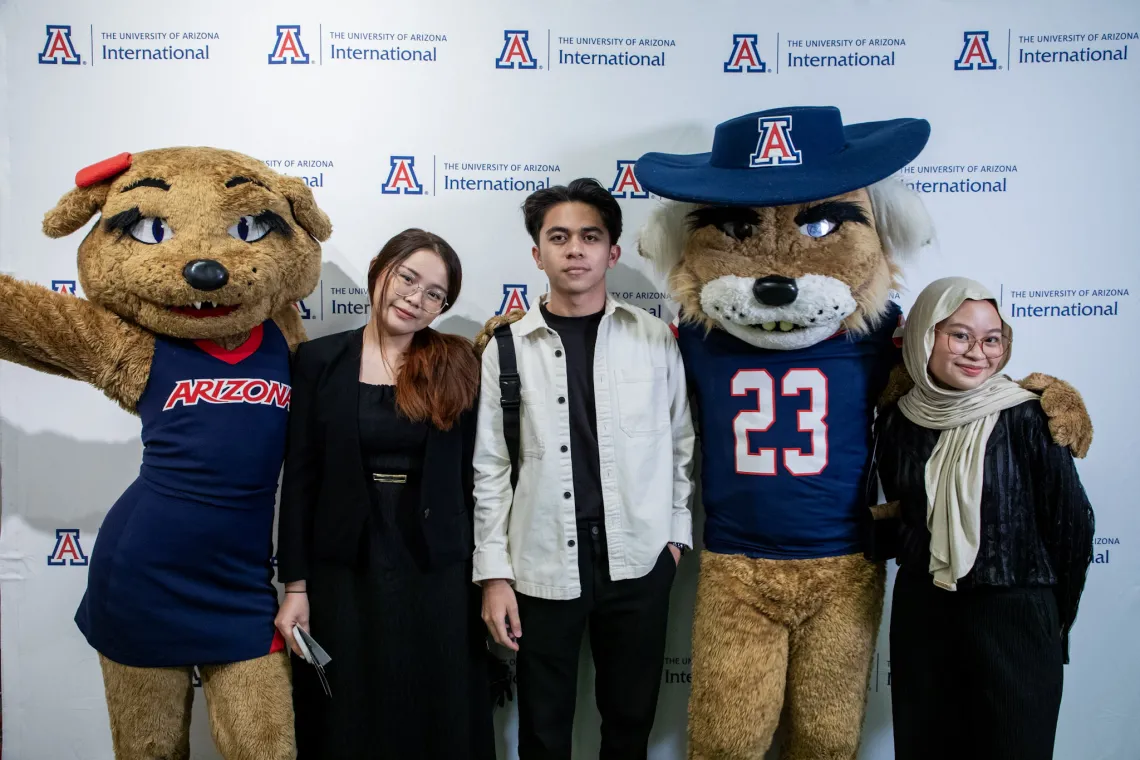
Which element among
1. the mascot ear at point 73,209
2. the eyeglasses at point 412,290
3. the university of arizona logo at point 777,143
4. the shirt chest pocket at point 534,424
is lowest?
the shirt chest pocket at point 534,424

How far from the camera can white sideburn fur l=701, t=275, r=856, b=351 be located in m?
1.73

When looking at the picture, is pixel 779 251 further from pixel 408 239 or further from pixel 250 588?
pixel 250 588

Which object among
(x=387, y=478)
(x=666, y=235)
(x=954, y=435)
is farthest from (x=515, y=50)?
(x=954, y=435)

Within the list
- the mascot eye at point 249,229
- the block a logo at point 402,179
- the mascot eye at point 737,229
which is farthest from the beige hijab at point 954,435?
the mascot eye at point 249,229

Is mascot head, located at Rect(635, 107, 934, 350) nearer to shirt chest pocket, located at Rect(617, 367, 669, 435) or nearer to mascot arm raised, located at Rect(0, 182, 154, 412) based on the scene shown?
shirt chest pocket, located at Rect(617, 367, 669, 435)

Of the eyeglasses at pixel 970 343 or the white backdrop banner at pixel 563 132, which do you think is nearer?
the eyeglasses at pixel 970 343

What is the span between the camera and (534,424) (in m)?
1.92

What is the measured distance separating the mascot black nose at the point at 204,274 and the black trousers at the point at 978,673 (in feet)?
6.54

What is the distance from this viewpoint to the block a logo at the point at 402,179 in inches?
95.1

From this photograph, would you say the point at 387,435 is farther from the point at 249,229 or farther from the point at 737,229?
the point at 737,229

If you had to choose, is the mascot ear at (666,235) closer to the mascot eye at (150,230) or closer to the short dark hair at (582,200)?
the short dark hair at (582,200)

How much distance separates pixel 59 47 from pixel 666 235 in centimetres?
223

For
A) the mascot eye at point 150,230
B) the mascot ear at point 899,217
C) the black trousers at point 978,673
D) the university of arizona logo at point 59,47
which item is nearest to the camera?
the black trousers at point 978,673

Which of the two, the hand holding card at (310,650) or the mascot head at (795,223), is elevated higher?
the mascot head at (795,223)
